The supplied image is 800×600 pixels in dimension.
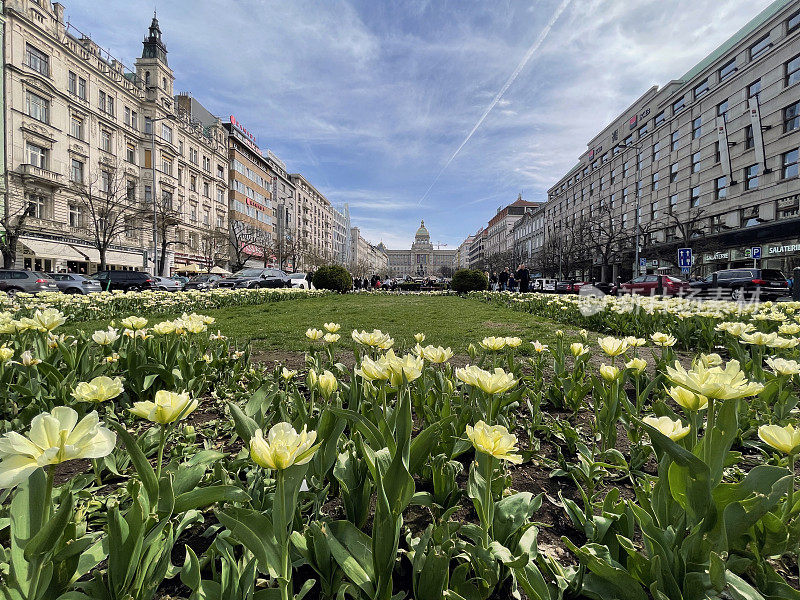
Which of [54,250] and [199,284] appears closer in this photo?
[199,284]

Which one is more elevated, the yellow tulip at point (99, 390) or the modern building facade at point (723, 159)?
the modern building facade at point (723, 159)

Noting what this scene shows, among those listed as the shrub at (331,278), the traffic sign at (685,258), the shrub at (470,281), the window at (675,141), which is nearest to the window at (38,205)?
the shrub at (331,278)

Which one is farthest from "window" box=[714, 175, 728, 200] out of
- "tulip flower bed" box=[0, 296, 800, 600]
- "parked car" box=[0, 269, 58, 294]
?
"parked car" box=[0, 269, 58, 294]

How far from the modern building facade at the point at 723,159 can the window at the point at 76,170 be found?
46673 millimetres

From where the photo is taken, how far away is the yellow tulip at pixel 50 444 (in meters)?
0.85

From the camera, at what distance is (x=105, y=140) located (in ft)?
113

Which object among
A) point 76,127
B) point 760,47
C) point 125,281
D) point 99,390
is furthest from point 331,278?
point 760,47

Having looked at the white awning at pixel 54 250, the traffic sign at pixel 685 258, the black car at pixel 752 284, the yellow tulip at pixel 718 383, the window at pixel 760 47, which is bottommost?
the yellow tulip at pixel 718 383

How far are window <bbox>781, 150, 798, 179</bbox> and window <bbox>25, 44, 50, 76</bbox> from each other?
54.3m

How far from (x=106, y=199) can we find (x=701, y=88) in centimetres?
5559

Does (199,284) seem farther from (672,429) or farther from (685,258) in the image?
(672,429)

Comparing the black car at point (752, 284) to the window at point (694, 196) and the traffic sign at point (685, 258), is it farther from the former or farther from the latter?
the window at point (694, 196)

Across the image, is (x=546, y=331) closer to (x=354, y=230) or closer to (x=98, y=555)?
(x=98, y=555)

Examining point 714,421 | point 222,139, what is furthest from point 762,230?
point 222,139
